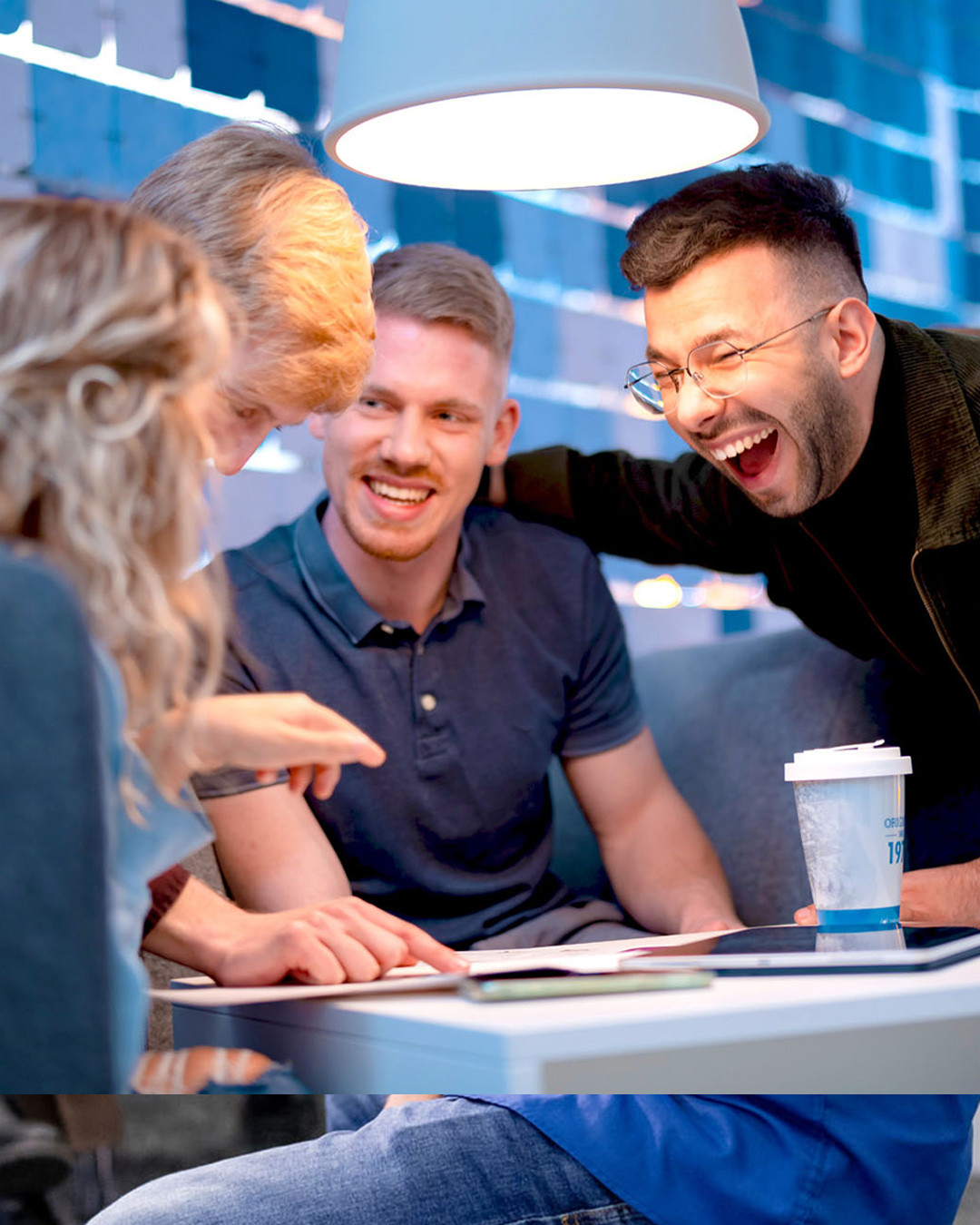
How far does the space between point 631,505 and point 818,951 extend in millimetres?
732

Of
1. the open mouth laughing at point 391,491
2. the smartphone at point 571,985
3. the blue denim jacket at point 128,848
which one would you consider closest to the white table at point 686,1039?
the smartphone at point 571,985

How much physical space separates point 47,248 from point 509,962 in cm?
46

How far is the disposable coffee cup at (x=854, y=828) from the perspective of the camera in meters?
0.88

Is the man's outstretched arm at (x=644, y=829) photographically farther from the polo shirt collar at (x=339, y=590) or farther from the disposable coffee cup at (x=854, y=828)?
the disposable coffee cup at (x=854, y=828)

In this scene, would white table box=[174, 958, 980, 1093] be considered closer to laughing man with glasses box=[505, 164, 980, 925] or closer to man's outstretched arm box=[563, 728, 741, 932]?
laughing man with glasses box=[505, 164, 980, 925]

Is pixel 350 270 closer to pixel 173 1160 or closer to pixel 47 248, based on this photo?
pixel 47 248

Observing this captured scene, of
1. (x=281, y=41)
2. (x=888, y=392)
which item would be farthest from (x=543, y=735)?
(x=281, y=41)

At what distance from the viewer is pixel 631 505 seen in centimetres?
143

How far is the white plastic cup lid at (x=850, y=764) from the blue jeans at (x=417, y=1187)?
0.99ft

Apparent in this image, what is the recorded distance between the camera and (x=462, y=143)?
1.10 m

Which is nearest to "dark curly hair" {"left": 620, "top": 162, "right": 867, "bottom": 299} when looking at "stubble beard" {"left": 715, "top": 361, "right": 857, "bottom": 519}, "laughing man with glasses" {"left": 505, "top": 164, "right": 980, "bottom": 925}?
"laughing man with glasses" {"left": 505, "top": 164, "right": 980, "bottom": 925}

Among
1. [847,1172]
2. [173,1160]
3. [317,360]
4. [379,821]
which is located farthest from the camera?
[173,1160]

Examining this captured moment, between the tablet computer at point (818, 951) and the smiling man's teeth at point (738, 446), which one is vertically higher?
the smiling man's teeth at point (738, 446)

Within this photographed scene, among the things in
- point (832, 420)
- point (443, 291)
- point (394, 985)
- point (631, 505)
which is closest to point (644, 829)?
point (631, 505)
